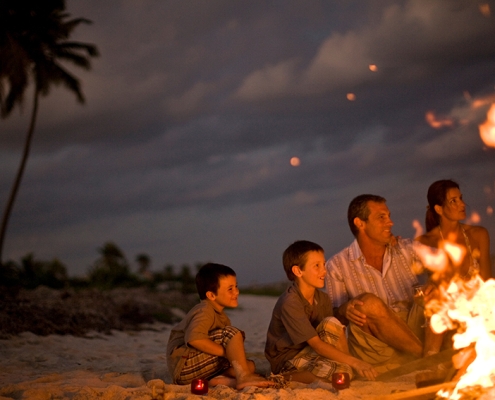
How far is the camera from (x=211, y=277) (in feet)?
15.5

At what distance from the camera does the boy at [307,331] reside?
A: 438 cm

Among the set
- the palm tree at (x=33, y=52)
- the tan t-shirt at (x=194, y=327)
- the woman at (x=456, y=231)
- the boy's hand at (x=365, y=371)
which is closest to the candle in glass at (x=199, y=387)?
the tan t-shirt at (x=194, y=327)

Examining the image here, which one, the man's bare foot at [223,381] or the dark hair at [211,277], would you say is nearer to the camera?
the man's bare foot at [223,381]

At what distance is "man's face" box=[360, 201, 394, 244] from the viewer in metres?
5.07

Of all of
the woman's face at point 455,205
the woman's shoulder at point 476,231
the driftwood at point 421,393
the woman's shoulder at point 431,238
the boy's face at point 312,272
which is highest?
the woman's face at point 455,205

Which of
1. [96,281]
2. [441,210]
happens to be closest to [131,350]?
[441,210]

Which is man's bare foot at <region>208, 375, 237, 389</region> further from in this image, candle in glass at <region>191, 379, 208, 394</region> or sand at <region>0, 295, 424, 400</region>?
candle in glass at <region>191, 379, 208, 394</region>

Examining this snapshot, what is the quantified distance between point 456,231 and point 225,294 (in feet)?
7.52

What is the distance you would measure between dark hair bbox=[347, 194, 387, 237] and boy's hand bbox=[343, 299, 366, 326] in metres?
0.88

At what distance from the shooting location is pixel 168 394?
158 inches

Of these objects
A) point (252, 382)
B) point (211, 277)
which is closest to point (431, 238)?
point (211, 277)

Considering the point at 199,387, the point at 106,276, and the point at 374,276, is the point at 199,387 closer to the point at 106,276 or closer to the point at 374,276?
the point at 374,276

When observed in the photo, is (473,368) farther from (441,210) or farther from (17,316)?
(17,316)

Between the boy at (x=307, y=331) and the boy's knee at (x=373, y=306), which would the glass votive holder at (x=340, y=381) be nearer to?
the boy at (x=307, y=331)
